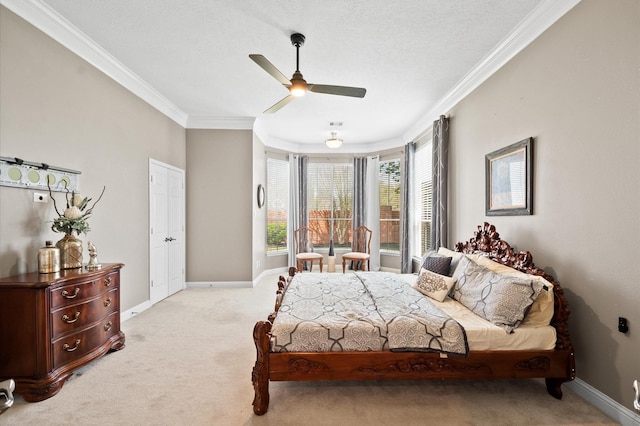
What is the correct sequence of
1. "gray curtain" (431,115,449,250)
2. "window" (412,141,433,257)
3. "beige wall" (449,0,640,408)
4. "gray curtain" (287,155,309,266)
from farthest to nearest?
1. "gray curtain" (287,155,309,266)
2. "window" (412,141,433,257)
3. "gray curtain" (431,115,449,250)
4. "beige wall" (449,0,640,408)

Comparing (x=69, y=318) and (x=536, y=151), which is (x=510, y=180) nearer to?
(x=536, y=151)

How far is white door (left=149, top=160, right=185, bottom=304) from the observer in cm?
429

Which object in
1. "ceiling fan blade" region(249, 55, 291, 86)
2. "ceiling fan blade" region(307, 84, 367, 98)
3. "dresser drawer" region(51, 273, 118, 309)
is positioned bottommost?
"dresser drawer" region(51, 273, 118, 309)

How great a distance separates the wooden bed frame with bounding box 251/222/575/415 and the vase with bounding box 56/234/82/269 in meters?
1.90

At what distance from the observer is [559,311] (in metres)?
2.14

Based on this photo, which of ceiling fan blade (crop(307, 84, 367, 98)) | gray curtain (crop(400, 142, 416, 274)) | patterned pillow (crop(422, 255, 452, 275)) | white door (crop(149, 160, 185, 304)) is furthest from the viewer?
gray curtain (crop(400, 142, 416, 274))

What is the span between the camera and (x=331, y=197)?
23.0 ft

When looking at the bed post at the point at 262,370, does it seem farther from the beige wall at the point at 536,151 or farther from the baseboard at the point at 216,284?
the baseboard at the point at 216,284

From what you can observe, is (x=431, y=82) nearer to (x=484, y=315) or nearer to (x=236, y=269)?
(x=484, y=315)

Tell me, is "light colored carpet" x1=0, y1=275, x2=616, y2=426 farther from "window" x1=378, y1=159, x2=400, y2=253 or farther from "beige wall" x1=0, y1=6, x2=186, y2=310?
"window" x1=378, y1=159, x2=400, y2=253

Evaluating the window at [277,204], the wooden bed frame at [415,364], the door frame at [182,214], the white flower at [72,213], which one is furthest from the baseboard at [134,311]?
the window at [277,204]

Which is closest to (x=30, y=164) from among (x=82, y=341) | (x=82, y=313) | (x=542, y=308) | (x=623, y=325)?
(x=82, y=313)

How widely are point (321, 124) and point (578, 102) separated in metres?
3.86

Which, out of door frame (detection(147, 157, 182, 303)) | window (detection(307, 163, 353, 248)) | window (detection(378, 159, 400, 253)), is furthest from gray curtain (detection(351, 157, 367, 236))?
door frame (detection(147, 157, 182, 303))
